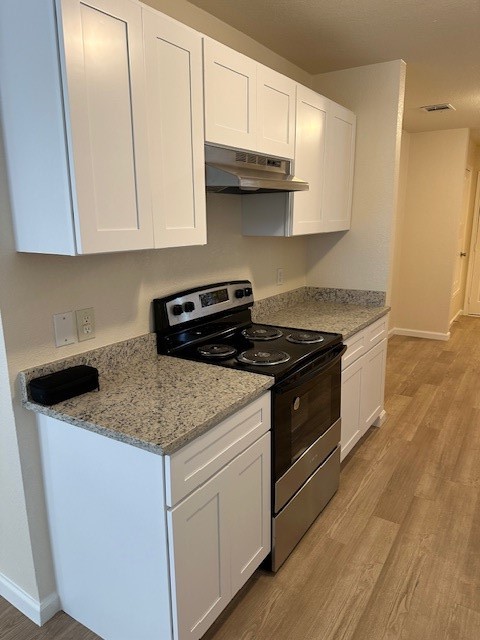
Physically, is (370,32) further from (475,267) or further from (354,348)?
(475,267)

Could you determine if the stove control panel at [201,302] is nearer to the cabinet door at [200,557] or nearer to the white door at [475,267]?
the cabinet door at [200,557]

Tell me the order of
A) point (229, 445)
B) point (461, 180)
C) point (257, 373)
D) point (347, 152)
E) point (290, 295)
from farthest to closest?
point (461, 180)
point (290, 295)
point (347, 152)
point (257, 373)
point (229, 445)

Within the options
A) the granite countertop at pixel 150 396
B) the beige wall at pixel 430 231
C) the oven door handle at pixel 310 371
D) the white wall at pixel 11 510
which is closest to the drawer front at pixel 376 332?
the oven door handle at pixel 310 371

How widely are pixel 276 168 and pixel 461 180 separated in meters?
3.79

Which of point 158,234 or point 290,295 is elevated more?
point 158,234

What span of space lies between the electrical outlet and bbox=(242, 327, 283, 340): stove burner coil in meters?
0.86

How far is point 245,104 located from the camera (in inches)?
77.4

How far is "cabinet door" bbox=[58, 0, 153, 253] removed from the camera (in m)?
1.28

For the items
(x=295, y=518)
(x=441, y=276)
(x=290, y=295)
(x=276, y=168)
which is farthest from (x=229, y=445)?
(x=441, y=276)

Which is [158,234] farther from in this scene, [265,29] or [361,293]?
[361,293]

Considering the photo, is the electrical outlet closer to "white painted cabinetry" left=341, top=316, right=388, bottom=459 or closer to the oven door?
the oven door

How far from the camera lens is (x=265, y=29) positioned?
7.82 ft

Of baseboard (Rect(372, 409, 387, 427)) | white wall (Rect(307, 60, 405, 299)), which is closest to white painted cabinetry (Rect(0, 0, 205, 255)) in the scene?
white wall (Rect(307, 60, 405, 299))

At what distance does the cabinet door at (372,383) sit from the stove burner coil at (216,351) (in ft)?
3.38
